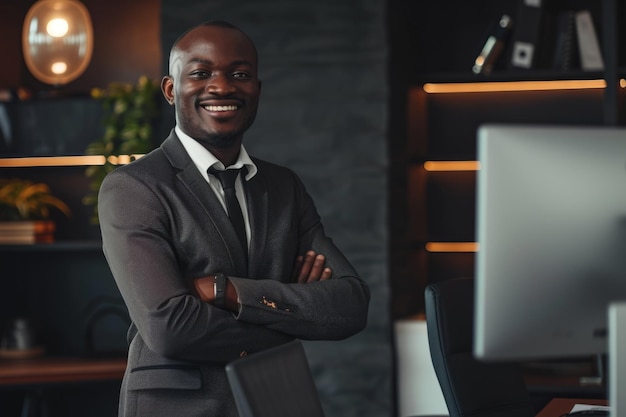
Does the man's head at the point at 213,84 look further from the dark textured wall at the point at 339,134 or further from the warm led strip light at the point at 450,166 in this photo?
the warm led strip light at the point at 450,166

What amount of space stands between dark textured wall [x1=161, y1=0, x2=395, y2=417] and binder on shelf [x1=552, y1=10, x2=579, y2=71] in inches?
33.9

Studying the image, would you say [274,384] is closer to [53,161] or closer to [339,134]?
[339,134]

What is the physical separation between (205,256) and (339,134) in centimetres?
202

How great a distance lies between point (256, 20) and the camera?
455cm

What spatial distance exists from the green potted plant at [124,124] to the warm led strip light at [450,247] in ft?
4.81

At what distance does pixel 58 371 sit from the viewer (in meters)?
4.46

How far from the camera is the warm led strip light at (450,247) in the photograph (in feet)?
16.6

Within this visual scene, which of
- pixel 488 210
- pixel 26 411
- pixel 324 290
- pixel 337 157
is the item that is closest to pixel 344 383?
pixel 337 157

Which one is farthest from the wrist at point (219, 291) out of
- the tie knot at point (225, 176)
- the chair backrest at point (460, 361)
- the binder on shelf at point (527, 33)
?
the binder on shelf at point (527, 33)

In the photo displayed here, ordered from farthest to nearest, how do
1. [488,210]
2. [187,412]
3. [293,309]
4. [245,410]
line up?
[293,309] < [187,412] < [245,410] < [488,210]

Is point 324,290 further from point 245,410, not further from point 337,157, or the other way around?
point 337,157

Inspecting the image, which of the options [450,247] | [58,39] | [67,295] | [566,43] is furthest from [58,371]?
[566,43]

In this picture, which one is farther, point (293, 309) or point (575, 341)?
point (293, 309)

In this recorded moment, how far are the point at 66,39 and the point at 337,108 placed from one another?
1.31m
